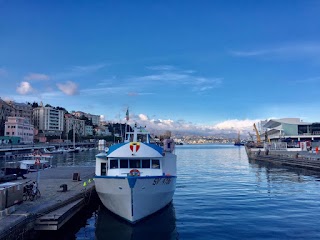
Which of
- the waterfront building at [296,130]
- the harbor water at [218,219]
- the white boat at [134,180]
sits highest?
the waterfront building at [296,130]

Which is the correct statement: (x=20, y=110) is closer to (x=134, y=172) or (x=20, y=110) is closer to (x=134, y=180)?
(x=134, y=172)

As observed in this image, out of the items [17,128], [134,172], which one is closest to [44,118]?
[17,128]

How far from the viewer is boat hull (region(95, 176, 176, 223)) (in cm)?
1858

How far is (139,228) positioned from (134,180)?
302 centimetres

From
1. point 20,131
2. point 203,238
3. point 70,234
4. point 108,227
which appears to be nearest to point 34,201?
point 70,234

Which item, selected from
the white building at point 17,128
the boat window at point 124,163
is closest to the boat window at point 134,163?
the boat window at point 124,163

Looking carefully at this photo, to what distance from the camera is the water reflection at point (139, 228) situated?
1784cm

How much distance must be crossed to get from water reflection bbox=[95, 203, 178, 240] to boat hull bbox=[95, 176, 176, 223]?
0.51 meters

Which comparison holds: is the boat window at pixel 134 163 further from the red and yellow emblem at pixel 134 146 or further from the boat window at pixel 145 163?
the red and yellow emblem at pixel 134 146

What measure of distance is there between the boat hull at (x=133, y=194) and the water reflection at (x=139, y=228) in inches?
20.0

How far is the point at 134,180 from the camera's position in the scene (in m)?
18.3

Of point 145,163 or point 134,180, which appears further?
point 145,163

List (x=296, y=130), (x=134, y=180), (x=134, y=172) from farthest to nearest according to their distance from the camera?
(x=296, y=130), (x=134, y=172), (x=134, y=180)

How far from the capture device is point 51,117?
649 ft
